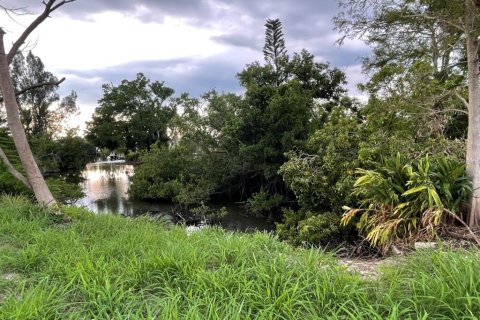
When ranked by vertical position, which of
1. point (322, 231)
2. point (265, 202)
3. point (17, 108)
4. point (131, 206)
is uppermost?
point (17, 108)

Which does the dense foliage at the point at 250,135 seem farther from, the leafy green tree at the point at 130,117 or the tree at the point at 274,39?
the leafy green tree at the point at 130,117

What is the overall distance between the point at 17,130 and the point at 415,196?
5810 millimetres

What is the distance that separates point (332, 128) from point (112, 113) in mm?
32097

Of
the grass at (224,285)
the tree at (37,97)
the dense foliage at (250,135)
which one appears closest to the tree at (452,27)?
the grass at (224,285)

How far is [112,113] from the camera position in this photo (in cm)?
3656

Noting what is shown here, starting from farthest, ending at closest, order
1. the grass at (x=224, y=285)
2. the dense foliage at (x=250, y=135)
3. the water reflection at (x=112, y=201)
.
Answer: the water reflection at (x=112, y=201) < the dense foliage at (x=250, y=135) < the grass at (x=224, y=285)

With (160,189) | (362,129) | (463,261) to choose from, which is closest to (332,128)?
(362,129)

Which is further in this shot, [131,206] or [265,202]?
[131,206]

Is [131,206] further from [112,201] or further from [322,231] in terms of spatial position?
[322,231]

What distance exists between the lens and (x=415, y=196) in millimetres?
4742

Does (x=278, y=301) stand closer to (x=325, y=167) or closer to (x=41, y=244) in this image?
(x=41, y=244)

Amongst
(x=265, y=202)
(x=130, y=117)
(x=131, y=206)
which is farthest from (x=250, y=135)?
(x=130, y=117)

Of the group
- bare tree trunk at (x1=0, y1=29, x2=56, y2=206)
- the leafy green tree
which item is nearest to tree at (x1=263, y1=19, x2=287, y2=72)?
bare tree trunk at (x1=0, y1=29, x2=56, y2=206)

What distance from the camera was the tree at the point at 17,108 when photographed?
5125mm
